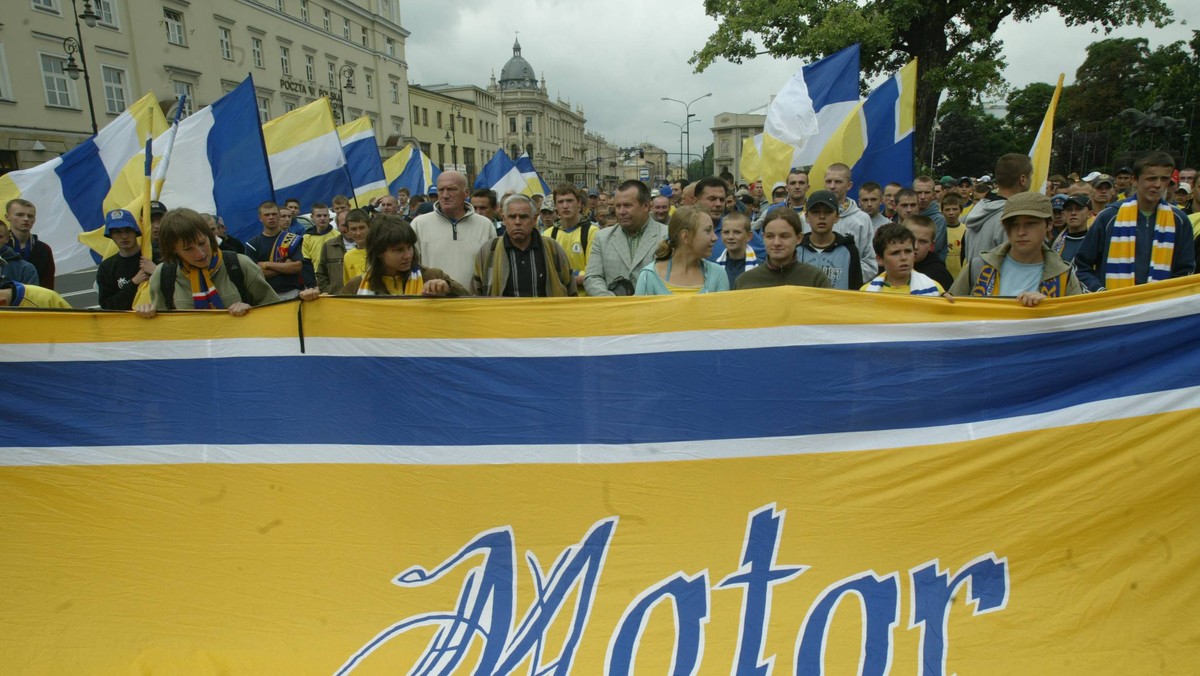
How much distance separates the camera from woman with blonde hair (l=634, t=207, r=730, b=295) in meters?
3.43

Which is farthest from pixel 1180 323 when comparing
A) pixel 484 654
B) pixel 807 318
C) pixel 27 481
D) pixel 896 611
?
pixel 27 481

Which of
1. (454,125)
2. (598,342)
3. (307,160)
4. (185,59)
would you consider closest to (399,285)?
(598,342)

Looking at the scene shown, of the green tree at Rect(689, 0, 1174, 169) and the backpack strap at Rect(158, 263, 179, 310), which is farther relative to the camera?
the green tree at Rect(689, 0, 1174, 169)

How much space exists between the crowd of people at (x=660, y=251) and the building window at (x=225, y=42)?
139ft

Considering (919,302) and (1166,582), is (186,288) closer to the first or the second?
(919,302)

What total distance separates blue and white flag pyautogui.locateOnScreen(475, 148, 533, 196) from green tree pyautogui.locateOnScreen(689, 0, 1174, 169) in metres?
10.2

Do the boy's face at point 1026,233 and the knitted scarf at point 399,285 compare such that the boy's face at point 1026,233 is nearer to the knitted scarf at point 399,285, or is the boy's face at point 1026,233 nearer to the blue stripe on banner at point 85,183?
the knitted scarf at point 399,285

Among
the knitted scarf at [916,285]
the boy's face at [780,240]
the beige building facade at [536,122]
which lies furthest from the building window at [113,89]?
the beige building facade at [536,122]

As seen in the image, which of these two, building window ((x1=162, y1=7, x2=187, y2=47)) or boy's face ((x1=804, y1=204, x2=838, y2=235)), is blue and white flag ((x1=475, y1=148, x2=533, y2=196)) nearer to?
boy's face ((x1=804, y1=204, x2=838, y2=235))

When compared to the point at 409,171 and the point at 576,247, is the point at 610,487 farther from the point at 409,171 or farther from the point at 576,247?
the point at 409,171

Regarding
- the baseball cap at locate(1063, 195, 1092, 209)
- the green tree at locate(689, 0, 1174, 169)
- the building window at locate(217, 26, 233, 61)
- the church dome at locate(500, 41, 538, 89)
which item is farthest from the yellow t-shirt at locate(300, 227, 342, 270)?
the church dome at locate(500, 41, 538, 89)

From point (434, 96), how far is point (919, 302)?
7548 cm

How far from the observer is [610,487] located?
263 centimetres

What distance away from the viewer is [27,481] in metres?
2.83
